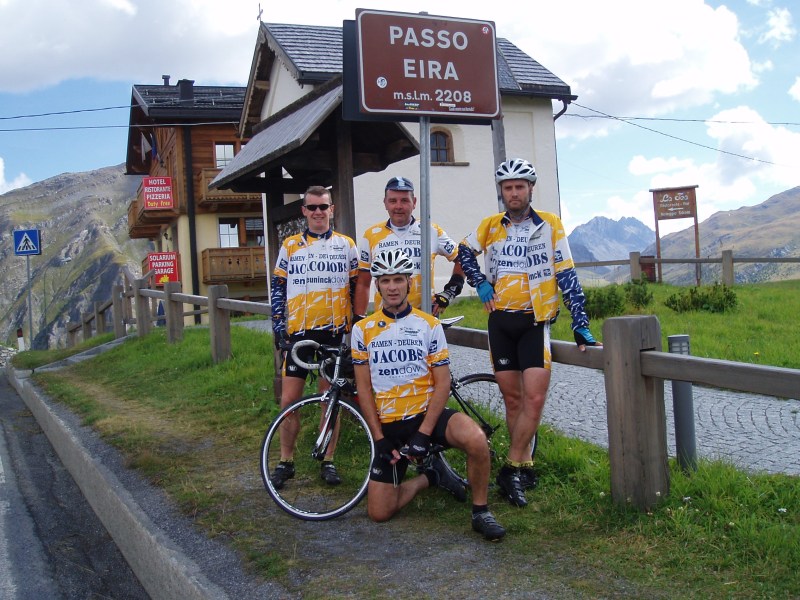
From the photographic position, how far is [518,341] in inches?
189

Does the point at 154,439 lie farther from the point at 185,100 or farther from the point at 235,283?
the point at 185,100

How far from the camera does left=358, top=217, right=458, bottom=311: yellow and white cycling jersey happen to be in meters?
5.32

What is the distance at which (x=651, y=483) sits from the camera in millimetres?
4211

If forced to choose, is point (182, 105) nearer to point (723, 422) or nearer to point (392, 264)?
point (723, 422)

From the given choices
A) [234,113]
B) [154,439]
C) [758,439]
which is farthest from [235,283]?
[758,439]

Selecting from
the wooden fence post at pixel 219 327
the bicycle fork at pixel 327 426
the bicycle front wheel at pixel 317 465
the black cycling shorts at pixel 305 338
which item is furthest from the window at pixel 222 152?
the bicycle fork at pixel 327 426

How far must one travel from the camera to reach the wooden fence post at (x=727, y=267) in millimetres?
18547

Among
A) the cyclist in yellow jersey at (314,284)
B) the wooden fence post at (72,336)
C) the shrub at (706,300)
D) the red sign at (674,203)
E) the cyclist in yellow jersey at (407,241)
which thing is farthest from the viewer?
the wooden fence post at (72,336)

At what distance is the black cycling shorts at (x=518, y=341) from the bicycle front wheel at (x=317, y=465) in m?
0.90

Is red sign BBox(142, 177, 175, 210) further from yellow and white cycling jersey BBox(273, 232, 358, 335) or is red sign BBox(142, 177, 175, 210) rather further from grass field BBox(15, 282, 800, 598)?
yellow and white cycling jersey BBox(273, 232, 358, 335)

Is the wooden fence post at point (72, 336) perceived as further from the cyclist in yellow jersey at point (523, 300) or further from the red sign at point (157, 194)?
the cyclist in yellow jersey at point (523, 300)

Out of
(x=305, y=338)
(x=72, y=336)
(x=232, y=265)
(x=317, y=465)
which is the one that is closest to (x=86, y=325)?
(x=72, y=336)

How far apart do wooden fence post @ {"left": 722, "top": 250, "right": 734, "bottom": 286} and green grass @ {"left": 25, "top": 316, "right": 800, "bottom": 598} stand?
1393 cm

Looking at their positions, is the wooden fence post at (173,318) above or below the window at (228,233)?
below
